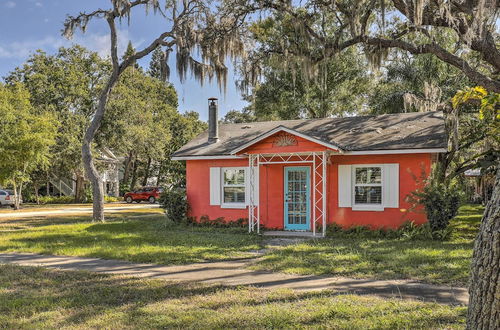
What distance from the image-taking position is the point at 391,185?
12.5 m

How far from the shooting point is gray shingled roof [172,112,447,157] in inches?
492

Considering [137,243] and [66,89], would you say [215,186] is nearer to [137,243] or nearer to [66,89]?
[137,243]

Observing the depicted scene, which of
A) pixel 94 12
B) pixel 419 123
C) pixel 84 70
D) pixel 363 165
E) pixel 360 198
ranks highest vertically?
pixel 84 70

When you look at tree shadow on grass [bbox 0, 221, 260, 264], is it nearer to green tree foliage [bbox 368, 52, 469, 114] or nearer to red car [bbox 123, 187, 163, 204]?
green tree foliage [bbox 368, 52, 469, 114]

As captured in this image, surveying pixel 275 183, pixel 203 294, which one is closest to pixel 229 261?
pixel 203 294

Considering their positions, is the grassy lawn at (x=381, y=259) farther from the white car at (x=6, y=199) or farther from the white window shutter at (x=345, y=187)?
the white car at (x=6, y=199)

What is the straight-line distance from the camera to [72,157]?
32.5 m

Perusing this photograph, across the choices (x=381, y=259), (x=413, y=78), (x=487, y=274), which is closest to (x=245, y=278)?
(x=381, y=259)

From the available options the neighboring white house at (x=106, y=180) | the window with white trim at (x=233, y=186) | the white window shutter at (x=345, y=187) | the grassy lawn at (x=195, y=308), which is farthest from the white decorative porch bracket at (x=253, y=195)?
the neighboring white house at (x=106, y=180)

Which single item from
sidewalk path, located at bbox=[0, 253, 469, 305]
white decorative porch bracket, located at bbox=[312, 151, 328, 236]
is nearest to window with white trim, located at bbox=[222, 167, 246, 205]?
white decorative porch bracket, located at bbox=[312, 151, 328, 236]

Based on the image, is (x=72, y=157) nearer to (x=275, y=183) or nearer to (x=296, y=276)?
(x=275, y=183)

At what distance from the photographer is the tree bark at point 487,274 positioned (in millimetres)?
2357

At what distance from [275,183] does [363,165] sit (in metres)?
3.01

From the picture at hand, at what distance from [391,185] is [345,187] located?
1.41 m
